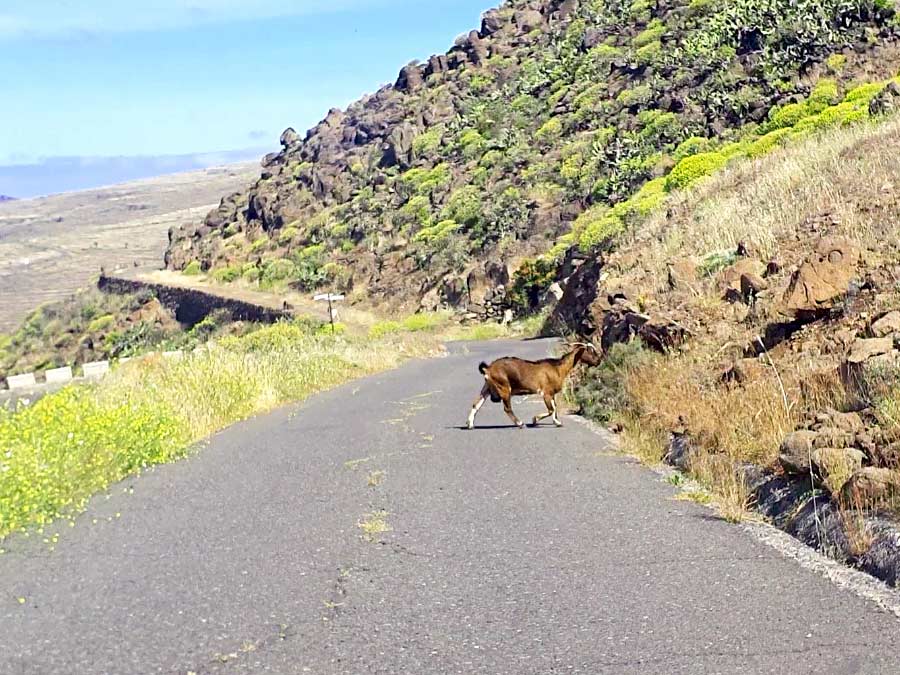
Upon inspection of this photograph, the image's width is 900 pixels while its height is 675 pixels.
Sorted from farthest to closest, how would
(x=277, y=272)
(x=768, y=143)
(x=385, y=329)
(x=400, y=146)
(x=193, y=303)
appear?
(x=400, y=146) < (x=277, y=272) < (x=193, y=303) < (x=385, y=329) < (x=768, y=143)

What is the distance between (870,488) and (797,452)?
1046 millimetres

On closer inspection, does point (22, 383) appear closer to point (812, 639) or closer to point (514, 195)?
point (514, 195)

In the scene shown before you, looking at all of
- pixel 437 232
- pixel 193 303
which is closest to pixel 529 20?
pixel 437 232

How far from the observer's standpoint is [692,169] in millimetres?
37375

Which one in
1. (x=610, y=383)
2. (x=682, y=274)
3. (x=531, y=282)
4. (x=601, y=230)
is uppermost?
(x=682, y=274)

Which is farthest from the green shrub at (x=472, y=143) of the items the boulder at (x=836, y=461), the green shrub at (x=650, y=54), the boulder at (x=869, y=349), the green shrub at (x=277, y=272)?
the boulder at (x=836, y=461)

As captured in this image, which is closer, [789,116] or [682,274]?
[682,274]

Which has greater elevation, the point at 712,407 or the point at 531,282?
the point at 712,407

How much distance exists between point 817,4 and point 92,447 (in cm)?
5118

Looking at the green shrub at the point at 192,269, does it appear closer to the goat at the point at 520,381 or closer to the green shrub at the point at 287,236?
the green shrub at the point at 287,236

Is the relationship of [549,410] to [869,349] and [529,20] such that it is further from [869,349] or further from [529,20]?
[529,20]

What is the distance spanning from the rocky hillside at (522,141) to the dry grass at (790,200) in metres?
14.0

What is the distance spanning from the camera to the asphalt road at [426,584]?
17.2ft

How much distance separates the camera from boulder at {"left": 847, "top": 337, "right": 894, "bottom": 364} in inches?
343
